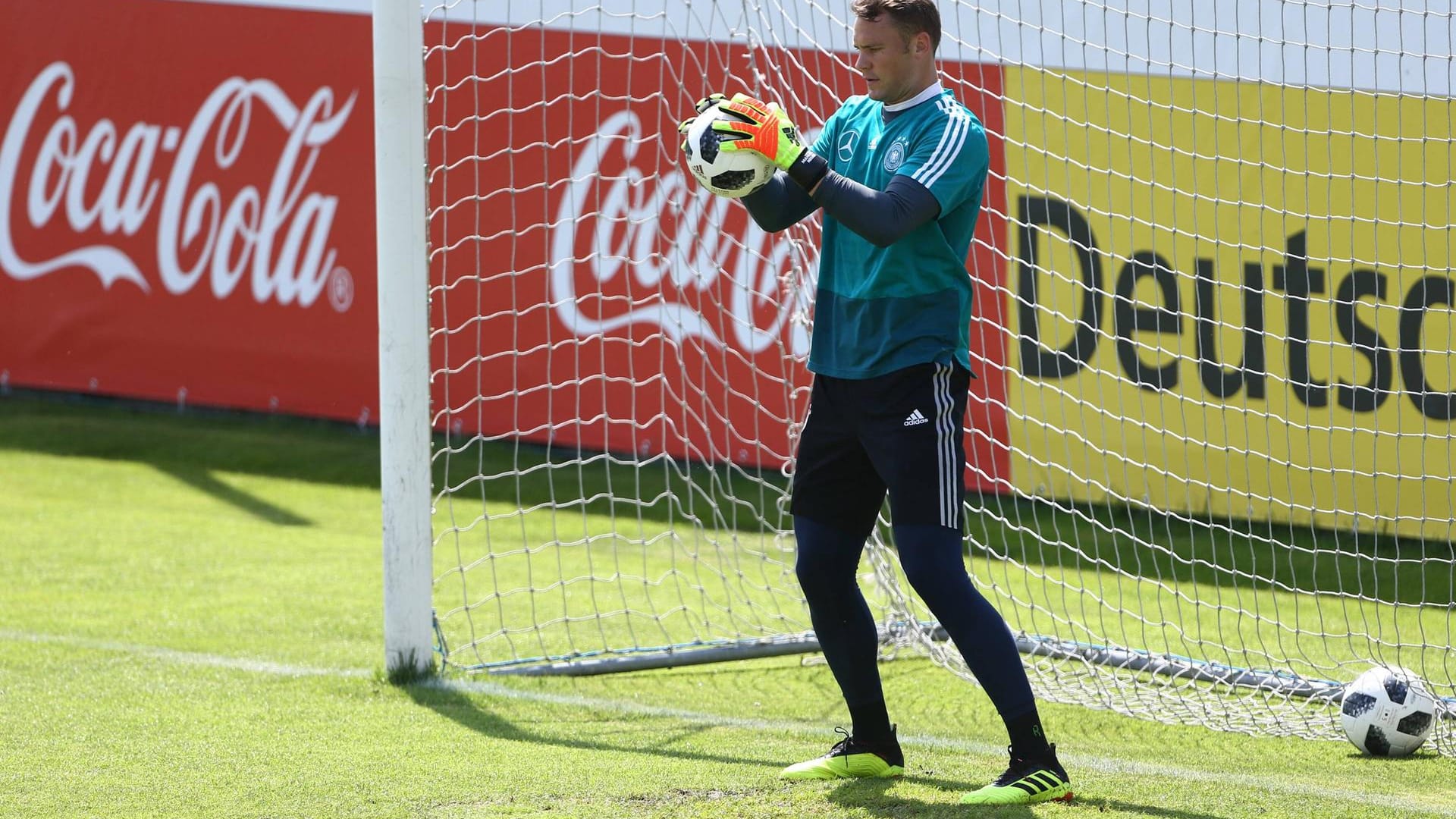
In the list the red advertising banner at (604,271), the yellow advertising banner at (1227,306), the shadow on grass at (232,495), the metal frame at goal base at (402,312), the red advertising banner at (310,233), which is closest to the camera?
the metal frame at goal base at (402,312)

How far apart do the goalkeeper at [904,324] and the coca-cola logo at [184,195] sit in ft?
24.2

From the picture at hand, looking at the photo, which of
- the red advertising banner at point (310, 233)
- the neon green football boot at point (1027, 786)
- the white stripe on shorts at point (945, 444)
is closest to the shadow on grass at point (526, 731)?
the neon green football boot at point (1027, 786)

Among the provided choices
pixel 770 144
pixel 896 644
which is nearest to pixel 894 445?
pixel 770 144

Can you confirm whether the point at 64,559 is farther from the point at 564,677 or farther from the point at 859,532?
the point at 859,532

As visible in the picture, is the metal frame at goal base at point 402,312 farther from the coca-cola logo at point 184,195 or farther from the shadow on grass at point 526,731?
the coca-cola logo at point 184,195

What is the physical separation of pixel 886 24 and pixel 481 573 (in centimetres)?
428

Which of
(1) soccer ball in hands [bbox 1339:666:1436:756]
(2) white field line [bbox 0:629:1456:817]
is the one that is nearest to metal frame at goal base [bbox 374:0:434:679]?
(2) white field line [bbox 0:629:1456:817]

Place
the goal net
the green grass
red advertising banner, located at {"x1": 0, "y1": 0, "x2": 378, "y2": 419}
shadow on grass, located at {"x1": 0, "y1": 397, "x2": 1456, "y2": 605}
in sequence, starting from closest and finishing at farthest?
the green grass < the goal net < shadow on grass, located at {"x1": 0, "y1": 397, "x2": 1456, "y2": 605} < red advertising banner, located at {"x1": 0, "y1": 0, "x2": 378, "y2": 419}

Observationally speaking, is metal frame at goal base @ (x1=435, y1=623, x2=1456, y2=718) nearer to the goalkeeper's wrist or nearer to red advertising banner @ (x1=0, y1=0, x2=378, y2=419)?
the goalkeeper's wrist

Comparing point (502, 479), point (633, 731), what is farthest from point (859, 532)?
point (502, 479)

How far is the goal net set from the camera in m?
6.27

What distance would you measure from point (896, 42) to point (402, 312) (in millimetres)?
2063

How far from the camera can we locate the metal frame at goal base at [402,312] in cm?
518

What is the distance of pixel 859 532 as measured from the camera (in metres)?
4.05
